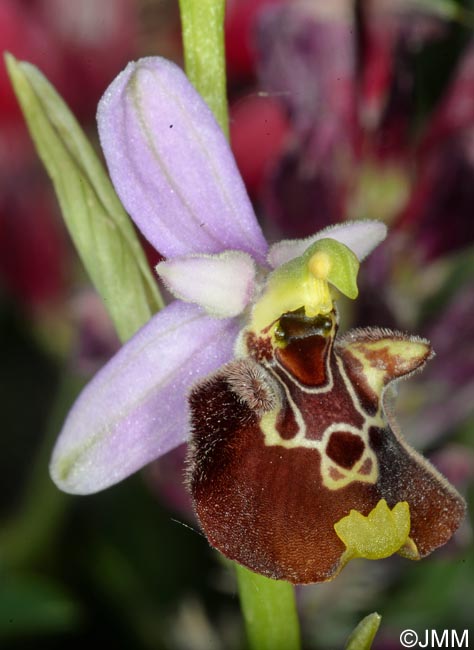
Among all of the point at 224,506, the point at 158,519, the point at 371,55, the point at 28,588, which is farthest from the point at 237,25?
the point at 224,506

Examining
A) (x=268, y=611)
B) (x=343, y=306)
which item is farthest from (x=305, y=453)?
(x=343, y=306)

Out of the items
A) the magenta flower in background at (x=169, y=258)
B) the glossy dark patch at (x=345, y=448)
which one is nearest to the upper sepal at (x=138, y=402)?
the magenta flower in background at (x=169, y=258)

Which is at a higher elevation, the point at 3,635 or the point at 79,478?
the point at 79,478

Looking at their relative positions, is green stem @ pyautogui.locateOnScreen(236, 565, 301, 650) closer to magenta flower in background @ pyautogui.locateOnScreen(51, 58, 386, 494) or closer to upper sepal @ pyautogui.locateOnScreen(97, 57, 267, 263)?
magenta flower in background @ pyautogui.locateOnScreen(51, 58, 386, 494)

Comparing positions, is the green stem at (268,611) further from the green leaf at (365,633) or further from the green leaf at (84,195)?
the green leaf at (84,195)

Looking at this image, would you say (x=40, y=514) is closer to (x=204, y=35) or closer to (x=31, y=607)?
(x=31, y=607)

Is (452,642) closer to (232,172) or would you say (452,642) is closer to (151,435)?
(151,435)
